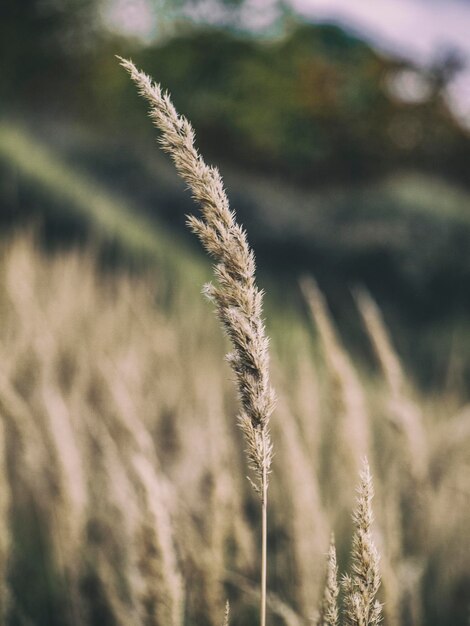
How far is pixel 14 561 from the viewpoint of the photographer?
2242 millimetres

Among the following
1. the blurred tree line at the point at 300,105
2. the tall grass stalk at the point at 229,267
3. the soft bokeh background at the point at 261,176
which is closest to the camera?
the tall grass stalk at the point at 229,267

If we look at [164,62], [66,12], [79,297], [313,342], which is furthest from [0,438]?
[66,12]

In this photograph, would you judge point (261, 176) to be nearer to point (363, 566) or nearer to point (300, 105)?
point (300, 105)

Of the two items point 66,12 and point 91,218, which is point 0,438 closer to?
point 91,218

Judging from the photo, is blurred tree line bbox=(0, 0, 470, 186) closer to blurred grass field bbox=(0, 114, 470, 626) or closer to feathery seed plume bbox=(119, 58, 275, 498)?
blurred grass field bbox=(0, 114, 470, 626)

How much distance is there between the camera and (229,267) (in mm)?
686

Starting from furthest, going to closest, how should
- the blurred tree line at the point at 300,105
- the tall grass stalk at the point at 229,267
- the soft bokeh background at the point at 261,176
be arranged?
the blurred tree line at the point at 300,105 → the soft bokeh background at the point at 261,176 → the tall grass stalk at the point at 229,267

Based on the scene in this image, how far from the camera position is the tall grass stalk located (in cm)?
66

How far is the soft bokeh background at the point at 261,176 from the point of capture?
6527mm

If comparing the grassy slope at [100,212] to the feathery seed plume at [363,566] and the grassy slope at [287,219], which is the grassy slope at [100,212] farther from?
the feathery seed plume at [363,566]

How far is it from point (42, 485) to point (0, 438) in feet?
3.59

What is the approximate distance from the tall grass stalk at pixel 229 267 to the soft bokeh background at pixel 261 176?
2.24 m

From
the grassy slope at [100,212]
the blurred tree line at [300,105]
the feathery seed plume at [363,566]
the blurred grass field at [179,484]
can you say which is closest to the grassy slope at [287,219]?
the grassy slope at [100,212]

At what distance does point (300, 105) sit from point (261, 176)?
1522mm
